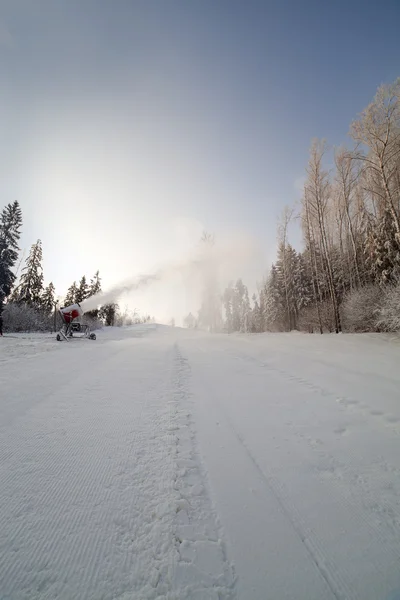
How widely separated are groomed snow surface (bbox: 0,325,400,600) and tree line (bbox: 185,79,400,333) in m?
8.63

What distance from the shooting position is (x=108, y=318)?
5044cm

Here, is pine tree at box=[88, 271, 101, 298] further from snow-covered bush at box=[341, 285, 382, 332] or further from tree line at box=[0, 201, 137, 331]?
snow-covered bush at box=[341, 285, 382, 332]

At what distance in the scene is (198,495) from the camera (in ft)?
6.77

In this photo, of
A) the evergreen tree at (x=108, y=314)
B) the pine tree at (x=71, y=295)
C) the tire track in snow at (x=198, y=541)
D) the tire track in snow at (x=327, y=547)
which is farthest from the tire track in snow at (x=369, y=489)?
the evergreen tree at (x=108, y=314)

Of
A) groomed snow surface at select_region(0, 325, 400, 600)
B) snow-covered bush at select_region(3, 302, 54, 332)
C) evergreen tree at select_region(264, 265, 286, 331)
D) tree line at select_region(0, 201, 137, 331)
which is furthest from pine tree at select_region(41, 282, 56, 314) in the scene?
groomed snow surface at select_region(0, 325, 400, 600)

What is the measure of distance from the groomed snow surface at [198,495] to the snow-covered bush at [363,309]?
9.91 m

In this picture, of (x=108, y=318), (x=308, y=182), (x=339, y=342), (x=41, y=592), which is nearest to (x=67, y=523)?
(x=41, y=592)

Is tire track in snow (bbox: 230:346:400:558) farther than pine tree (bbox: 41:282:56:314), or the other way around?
pine tree (bbox: 41:282:56:314)

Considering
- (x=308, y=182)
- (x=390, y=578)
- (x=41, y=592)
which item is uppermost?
(x=308, y=182)

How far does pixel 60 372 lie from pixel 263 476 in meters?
5.54

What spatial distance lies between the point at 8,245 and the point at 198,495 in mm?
34956

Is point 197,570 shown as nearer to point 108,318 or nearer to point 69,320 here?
point 69,320

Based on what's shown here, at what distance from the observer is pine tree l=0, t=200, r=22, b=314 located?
1036 inches

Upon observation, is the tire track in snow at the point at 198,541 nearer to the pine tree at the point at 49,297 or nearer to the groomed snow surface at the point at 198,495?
the groomed snow surface at the point at 198,495
